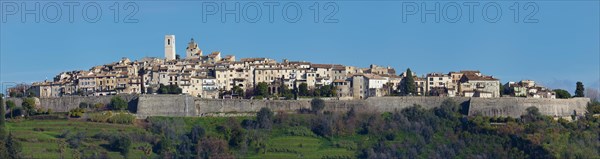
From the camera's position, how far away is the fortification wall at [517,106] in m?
80.1

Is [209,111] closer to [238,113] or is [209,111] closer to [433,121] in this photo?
[238,113]

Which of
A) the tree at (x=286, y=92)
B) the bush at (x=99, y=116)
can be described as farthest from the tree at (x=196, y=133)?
the tree at (x=286, y=92)

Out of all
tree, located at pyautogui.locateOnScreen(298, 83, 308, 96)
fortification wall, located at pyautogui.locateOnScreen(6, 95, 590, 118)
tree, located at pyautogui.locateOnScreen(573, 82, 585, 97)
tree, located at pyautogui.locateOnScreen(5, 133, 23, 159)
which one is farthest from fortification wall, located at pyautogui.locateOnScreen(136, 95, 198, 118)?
tree, located at pyautogui.locateOnScreen(573, 82, 585, 97)

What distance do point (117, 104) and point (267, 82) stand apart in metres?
10.3

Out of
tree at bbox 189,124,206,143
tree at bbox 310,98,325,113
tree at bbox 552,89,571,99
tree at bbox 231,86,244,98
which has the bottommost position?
tree at bbox 189,124,206,143

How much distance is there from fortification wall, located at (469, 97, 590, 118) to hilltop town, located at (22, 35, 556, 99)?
2.14 metres

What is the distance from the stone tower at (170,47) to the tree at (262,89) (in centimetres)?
1036

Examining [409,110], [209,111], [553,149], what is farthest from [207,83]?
[553,149]

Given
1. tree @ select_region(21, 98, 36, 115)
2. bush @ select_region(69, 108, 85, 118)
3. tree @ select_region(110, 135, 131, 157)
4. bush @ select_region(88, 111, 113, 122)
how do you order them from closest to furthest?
1. tree @ select_region(110, 135, 131, 157)
2. bush @ select_region(88, 111, 113, 122)
3. bush @ select_region(69, 108, 85, 118)
4. tree @ select_region(21, 98, 36, 115)

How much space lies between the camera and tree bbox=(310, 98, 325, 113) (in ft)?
261

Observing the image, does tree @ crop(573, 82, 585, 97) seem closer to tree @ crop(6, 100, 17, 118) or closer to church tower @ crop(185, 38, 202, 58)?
church tower @ crop(185, 38, 202, 58)

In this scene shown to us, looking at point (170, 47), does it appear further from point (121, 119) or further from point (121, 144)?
point (121, 144)

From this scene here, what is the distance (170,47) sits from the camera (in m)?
92.9

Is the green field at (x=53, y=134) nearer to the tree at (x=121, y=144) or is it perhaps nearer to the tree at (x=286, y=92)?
the tree at (x=121, y=144)
